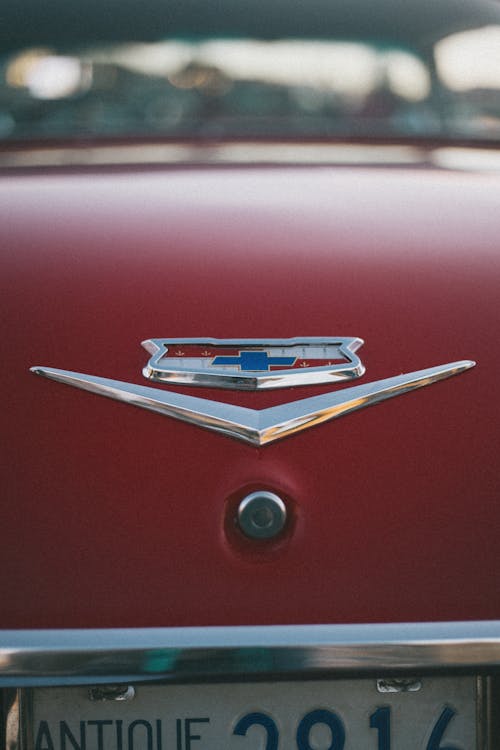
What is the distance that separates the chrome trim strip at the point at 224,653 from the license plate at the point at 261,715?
0.04 metres

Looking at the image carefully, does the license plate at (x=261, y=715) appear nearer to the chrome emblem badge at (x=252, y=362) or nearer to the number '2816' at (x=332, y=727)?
the number '2816' at (x=332, y=727)

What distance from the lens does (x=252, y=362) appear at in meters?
1.62

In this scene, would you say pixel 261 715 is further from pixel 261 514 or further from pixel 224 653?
pixel 261 514

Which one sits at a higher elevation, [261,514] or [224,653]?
[261,514]

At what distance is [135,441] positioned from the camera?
161 cm

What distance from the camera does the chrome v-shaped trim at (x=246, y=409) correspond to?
5.21 ft

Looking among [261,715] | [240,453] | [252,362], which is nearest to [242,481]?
[240,453]

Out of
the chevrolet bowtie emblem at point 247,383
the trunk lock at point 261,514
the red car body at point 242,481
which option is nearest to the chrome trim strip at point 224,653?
the red car body at point 242,481

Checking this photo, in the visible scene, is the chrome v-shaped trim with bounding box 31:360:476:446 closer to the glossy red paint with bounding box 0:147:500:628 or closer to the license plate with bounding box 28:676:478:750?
the glossy red paint with bounding box 0:147:500:628

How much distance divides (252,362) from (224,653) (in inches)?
16.0

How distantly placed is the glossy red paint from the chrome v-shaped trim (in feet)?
0.05

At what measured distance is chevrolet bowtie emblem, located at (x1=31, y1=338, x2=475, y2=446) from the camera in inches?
62.6

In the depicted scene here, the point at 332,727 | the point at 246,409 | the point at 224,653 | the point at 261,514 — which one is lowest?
the point at 332,727

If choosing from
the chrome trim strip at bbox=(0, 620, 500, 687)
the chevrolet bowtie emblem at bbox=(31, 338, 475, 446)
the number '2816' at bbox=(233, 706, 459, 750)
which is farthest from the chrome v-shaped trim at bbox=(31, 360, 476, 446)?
the number '2816' at bbox=(233, 706, 459, 750)
